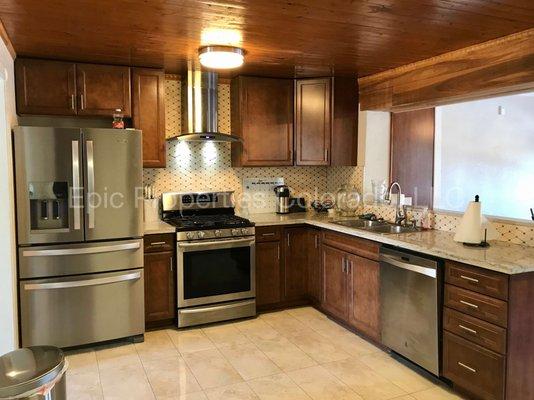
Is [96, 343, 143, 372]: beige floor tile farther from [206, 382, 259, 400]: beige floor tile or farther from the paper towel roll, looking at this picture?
the paper towel roll

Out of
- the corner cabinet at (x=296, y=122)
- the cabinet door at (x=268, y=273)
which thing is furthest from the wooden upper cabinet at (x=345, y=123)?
the cabinet door at (x=268, y=273)

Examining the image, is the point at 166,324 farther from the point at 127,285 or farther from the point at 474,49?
the point at 474,49

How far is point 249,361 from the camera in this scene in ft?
10.7

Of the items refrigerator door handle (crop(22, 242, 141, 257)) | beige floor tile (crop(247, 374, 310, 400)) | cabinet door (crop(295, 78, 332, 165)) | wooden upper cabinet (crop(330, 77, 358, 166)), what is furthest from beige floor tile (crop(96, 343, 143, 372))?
wooden upper cabinet (crop(330, 77, 358, 166))

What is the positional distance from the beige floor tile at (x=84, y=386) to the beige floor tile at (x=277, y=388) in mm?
992

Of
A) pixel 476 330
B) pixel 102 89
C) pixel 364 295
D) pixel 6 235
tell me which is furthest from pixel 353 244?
pixel 6 235

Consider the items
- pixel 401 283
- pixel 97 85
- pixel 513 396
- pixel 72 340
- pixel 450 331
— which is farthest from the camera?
pixel 97 85

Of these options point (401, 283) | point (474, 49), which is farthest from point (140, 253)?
point (474, 49)

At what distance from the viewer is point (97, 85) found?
146 inches

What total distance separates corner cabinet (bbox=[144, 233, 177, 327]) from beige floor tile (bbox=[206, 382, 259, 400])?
45.8 inches

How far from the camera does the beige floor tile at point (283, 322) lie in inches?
153

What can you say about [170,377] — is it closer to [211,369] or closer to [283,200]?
[211,369]

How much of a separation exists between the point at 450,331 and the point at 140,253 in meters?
2.37

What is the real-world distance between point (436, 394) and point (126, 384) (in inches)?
79.5
